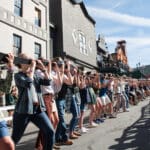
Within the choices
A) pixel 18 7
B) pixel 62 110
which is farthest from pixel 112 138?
pixel 18 7

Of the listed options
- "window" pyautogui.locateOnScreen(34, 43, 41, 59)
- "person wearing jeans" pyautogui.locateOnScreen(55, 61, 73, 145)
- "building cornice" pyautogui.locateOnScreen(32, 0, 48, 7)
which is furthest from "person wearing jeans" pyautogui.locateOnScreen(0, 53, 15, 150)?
"building cornice" pyautogui.locateOnScreen(32, 0, 48, 7)

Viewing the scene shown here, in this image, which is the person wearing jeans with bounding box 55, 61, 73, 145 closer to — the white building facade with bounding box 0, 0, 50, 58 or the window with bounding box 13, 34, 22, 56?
the white building facade with bounding box 0, 0, 50, 58

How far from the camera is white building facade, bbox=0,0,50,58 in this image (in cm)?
1902

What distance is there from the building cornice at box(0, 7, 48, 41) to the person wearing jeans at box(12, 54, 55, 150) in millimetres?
13920

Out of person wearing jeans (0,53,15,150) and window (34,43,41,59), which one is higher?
window (34,43,41,59)

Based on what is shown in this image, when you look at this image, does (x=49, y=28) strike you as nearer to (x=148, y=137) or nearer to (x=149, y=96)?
(x=149, y=96)

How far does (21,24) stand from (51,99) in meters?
14.6

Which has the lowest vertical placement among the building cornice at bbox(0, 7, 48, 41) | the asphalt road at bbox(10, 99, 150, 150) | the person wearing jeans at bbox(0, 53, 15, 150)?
the asphalt road at bbox(10, 99, 150, 150)

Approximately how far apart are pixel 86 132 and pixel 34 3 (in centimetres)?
1526

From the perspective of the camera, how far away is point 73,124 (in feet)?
27.1

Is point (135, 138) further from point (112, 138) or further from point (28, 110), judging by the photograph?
point (28, 110)

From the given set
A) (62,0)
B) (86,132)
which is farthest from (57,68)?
(62,0)

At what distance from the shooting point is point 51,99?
683 cm

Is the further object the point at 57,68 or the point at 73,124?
the point at 73,124
